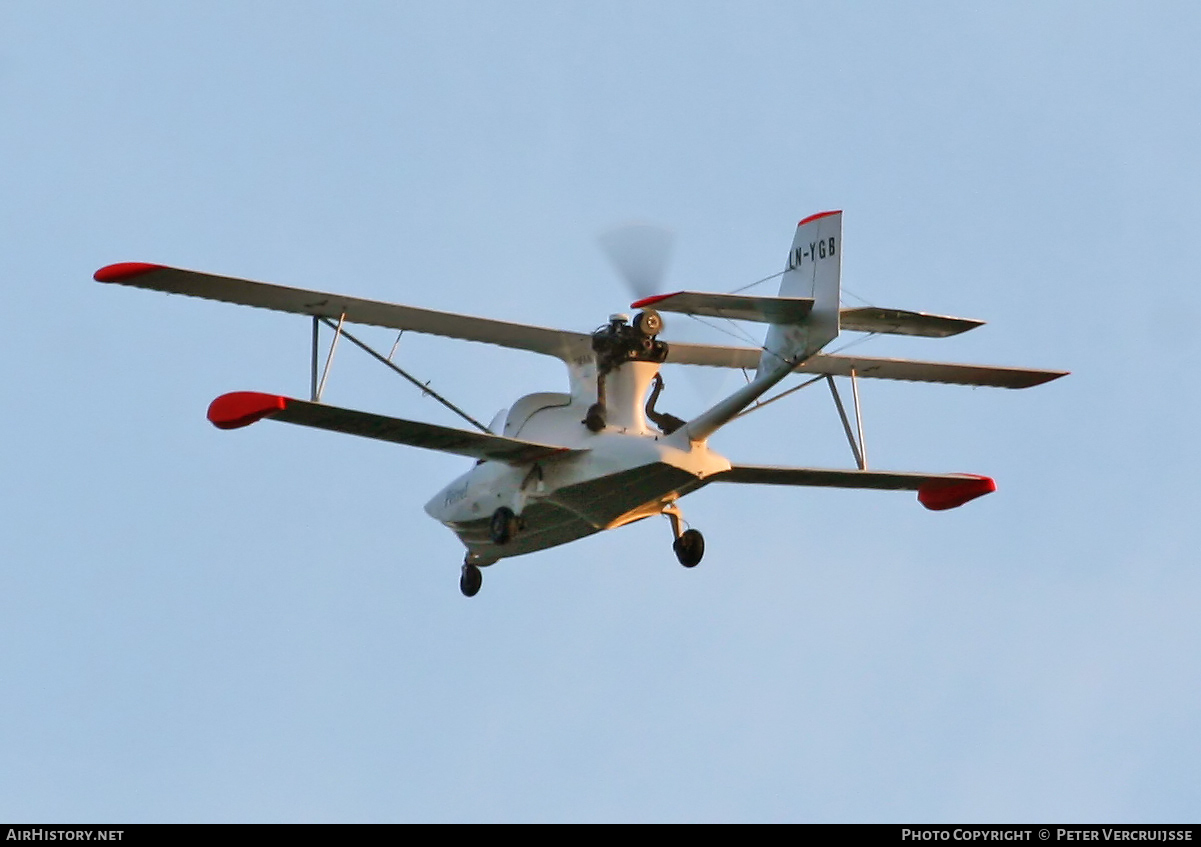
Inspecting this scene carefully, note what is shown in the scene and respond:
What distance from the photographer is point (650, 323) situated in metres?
30.0

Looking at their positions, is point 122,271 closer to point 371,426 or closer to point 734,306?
point 371,426

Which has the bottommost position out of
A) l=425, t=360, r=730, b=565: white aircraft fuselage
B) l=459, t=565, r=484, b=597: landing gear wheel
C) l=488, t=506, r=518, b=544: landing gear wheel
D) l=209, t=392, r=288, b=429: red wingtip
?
l=459, t=565, r=484, b=597: landing gear wheel

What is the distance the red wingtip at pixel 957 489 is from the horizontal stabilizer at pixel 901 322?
4858 millimetres

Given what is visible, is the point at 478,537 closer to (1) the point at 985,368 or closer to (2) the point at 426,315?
(2) the point at 426,315

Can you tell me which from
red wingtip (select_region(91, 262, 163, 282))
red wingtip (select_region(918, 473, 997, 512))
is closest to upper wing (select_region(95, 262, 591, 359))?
red wingtip (select_region(91, 262, 163, 282))

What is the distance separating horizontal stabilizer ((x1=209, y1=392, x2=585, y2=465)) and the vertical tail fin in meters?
3.41

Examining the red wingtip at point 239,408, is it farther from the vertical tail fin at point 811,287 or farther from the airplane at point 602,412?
the vertical tail fin at point 811,287

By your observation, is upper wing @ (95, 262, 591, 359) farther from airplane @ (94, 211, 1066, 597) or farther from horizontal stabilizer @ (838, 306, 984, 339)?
horizontal stabilizer @ (838, 306, 984, 339)

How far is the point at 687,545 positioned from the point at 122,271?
8975mm

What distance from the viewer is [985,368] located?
1334 inches

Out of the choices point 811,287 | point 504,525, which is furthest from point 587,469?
point 811,287

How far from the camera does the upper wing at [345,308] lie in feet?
93.9

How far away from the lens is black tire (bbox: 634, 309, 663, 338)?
29953 millimetres
